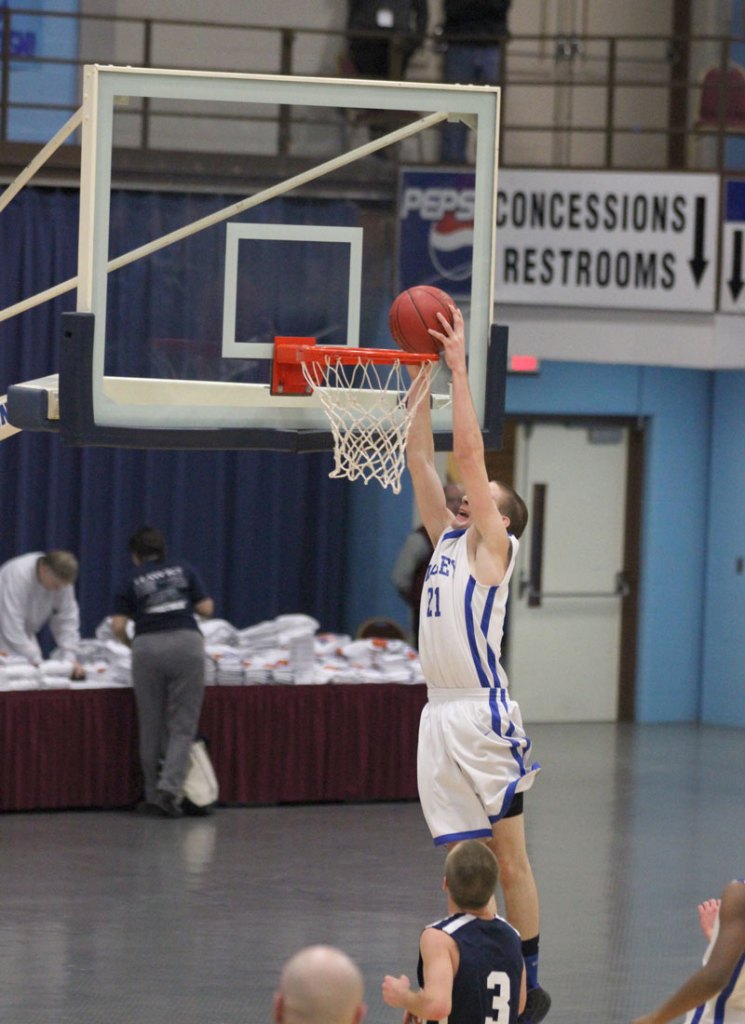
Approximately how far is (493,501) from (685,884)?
3.94 metres

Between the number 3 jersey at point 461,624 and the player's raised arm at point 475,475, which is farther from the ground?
the player's raised arm at point 475,475

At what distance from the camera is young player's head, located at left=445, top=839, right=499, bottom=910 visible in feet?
15.7

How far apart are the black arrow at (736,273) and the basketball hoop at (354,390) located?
6.80 meters

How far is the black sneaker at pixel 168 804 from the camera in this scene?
1034 cm

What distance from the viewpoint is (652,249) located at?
525 inches

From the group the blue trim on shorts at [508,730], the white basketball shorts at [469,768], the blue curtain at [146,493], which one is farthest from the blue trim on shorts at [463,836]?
the blue curtain at [146,493]

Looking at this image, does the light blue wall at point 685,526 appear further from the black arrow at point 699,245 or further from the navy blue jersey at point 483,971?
the navy blue jersey at point 483,971

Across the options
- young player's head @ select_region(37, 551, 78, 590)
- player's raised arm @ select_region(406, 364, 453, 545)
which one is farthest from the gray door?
player's raised arm @ select_region(406, 364, 453, 545)

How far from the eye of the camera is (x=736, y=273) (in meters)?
13.3

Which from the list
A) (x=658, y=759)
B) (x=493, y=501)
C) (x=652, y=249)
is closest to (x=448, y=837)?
(x=493, y=501)

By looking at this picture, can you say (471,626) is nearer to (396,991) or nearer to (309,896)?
(396,991)

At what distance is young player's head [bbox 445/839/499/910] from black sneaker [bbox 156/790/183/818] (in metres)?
5.72

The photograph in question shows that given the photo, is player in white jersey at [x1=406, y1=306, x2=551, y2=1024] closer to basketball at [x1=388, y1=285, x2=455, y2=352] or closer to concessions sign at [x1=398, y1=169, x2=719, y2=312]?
basketball at [x1=388, y1=285, x2=455, y2=352]

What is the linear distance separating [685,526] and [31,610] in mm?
6091
